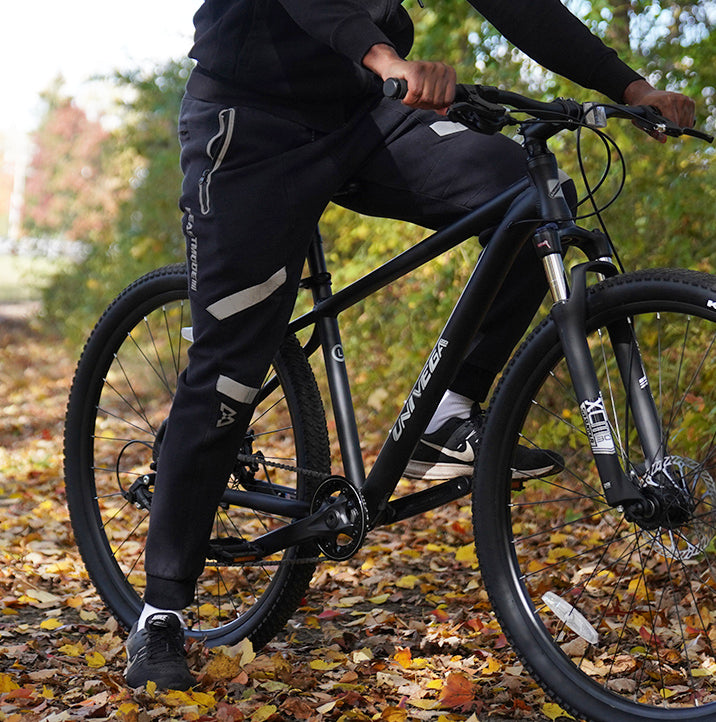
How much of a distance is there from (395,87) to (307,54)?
53 cm

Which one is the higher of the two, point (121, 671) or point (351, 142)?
point (351, 142)

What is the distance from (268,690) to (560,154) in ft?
9.93

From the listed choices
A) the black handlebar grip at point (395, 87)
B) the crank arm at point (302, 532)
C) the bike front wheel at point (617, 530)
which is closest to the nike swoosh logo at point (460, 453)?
the bike front wheel at point (617, 530)

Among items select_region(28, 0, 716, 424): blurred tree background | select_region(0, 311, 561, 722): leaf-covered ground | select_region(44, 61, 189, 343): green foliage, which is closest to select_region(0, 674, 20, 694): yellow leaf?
select_region(0, 311, 561, 722): leaf-covered ground

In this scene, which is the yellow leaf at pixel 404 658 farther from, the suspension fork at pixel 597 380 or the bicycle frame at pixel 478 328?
the suspension fork at pixel 597 380

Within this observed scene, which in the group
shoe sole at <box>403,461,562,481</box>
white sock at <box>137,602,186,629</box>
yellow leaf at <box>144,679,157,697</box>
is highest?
shoe sole at <box>403,461,562,481</box>

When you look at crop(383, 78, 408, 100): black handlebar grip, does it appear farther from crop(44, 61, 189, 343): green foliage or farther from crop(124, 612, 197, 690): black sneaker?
crop(44, 61, 189, 343): green foliage

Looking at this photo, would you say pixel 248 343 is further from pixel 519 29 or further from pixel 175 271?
pixel 519 29

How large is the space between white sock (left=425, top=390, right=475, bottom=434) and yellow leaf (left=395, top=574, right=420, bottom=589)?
1102 mm

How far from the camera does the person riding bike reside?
88.7 inches

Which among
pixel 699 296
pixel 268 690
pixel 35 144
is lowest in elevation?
pixel 268 690

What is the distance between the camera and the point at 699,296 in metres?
1.85

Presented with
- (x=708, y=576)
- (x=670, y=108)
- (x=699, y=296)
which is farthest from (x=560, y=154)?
(x=699, y=296)

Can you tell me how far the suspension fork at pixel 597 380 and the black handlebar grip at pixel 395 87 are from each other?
0.52 metres
